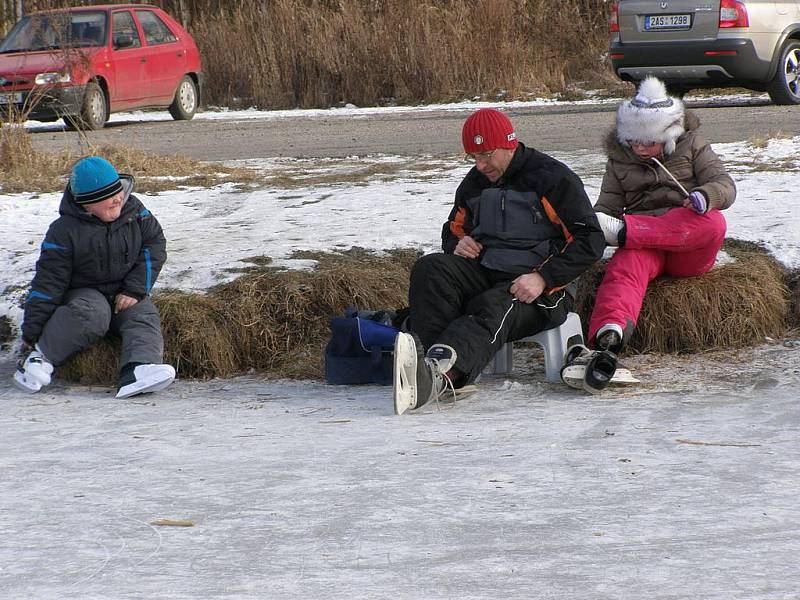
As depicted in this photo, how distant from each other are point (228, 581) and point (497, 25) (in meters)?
15.5

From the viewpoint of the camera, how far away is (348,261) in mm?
5805

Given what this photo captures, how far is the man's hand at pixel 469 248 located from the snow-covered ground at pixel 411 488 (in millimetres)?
539

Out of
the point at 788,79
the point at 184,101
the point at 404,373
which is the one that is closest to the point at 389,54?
the point at 184,101

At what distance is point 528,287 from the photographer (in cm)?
474

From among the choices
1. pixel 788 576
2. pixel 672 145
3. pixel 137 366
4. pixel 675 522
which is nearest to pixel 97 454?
pixel 137 366

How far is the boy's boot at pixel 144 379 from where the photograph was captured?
16.1ft

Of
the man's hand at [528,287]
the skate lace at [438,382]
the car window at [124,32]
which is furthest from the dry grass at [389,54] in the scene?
the skate lace at [438,382]

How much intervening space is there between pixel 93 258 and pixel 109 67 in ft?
29.9

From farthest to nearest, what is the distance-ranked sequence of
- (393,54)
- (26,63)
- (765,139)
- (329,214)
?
(393,54) → (26,63) → (765,139) → (329,214)

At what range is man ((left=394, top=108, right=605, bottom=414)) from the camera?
4703mm

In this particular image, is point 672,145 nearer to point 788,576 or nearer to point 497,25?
point 788,576

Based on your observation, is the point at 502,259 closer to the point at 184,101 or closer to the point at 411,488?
the point at 411,488

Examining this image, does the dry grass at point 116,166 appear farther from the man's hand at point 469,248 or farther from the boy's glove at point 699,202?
the boy's glove at point 699,202

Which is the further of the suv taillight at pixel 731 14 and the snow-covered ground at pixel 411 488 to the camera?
the suv taillight at pixel 731 14
